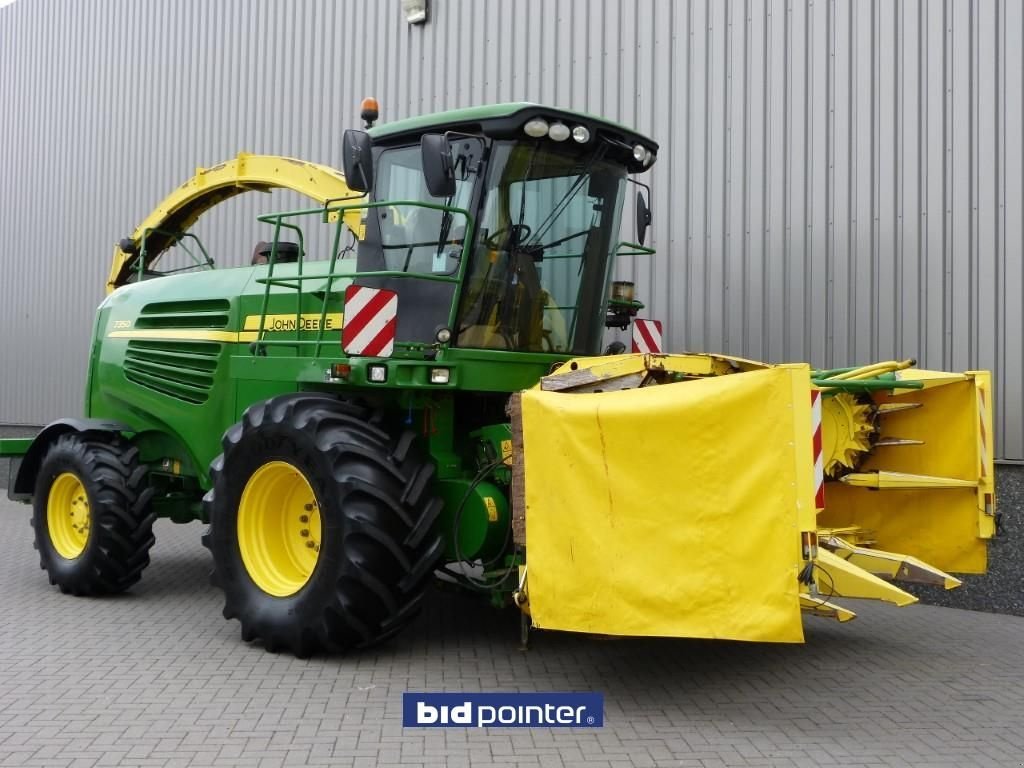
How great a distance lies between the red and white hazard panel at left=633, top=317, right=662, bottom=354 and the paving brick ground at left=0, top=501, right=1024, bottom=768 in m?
2.32

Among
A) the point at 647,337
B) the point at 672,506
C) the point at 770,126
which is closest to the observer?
the point at 672,506

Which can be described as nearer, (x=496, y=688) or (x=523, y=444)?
(x=523, y=444)

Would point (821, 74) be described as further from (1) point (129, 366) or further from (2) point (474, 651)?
(1) point (129, 366)

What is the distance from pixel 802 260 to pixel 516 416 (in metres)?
4.09

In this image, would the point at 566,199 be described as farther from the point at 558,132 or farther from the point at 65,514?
the point at 65,514

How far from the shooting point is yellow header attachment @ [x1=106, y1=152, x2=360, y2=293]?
758 cm

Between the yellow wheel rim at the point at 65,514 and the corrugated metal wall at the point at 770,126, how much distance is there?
5081mm

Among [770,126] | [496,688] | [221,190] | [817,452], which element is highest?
[770,126]

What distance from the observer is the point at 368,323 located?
5484mm

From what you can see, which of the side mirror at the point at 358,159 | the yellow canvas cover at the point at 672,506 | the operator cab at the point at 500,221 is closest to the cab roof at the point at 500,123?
the operator cab at the point at 500,221

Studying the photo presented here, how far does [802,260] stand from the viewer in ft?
26.4

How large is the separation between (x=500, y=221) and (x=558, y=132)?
1.95 ft

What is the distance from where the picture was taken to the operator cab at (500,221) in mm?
5637

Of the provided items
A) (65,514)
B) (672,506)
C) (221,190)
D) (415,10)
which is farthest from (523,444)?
(415,10)
